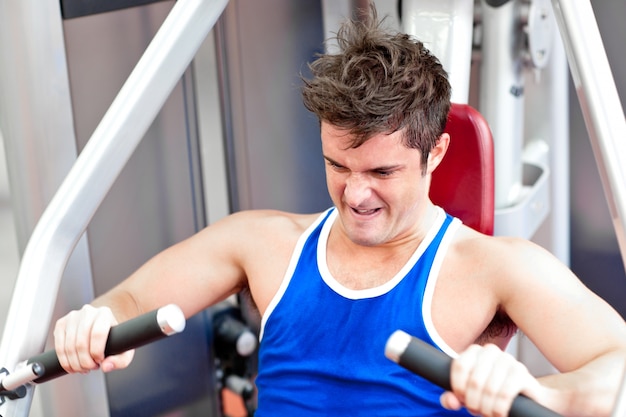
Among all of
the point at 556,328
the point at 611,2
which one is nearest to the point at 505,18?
the point at 611,2

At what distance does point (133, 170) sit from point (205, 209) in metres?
0.25

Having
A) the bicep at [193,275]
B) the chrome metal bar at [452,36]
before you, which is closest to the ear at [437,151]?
the chrome metal bar at [452,36]

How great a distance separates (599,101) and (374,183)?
362 millimetres

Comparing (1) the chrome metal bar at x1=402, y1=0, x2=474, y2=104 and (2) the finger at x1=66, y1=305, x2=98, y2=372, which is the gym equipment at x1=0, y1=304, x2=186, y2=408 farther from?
(1) the chrome metal bar at x1=402, y1=0, x2=474, y2=104

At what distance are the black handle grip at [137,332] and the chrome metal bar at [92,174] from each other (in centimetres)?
9

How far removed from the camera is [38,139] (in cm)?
159

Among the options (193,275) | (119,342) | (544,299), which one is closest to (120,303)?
(193,275)

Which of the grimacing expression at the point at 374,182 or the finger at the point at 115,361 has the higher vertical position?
the grimacing expression at the point at 374,182

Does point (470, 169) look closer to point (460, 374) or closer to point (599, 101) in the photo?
point (599, 101)

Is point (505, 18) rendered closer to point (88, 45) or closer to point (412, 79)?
point (412, 79)

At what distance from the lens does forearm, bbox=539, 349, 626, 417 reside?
1102mm

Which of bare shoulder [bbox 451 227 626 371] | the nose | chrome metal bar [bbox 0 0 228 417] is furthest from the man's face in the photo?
chrome metal bar [bbox 0 0 228 417]

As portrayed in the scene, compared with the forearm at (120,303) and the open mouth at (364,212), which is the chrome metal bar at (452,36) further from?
the forearm at (120,303)

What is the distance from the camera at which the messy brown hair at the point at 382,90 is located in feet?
4.35
